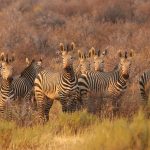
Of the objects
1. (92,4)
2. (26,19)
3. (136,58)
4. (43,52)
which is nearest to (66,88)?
(136,58)

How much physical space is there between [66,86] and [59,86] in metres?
0.22

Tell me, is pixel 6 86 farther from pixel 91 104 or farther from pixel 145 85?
pixel 145 85

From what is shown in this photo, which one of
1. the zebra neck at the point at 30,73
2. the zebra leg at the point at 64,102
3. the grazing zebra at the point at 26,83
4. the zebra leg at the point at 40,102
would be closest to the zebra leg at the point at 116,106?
the zebra leg at the point at 64,102

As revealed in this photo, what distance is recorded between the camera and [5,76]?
1396 cm

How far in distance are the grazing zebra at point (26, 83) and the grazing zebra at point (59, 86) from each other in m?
0.40

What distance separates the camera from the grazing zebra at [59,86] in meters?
14.0

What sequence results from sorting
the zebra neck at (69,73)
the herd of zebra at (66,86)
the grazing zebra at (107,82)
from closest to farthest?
1. the herd of zebra at (66,86)
2. the zebra neck at (69,73)
3. the grazing zebra at (107,82)

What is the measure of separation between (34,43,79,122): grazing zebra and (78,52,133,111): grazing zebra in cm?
79

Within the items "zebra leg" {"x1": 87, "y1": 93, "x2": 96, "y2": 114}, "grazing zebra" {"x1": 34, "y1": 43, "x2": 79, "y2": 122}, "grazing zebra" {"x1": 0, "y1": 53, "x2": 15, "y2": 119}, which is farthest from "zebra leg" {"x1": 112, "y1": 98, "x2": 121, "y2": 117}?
"grazing zebra" {"x1": 0, "y1": 53, "x2": 15, "y2": 119}

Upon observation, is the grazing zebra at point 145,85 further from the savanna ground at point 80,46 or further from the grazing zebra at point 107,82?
the grazing zebra at point 107,82

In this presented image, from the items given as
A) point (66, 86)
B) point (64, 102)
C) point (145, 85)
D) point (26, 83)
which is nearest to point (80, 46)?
point (145, 85)

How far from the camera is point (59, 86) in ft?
47.1

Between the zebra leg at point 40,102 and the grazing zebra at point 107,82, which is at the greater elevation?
the grazing zebra at point 107,82

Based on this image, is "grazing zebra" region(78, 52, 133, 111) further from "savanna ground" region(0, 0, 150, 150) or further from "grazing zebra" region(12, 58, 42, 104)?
"grazing zebra" region(12, 58, 42, 104)
